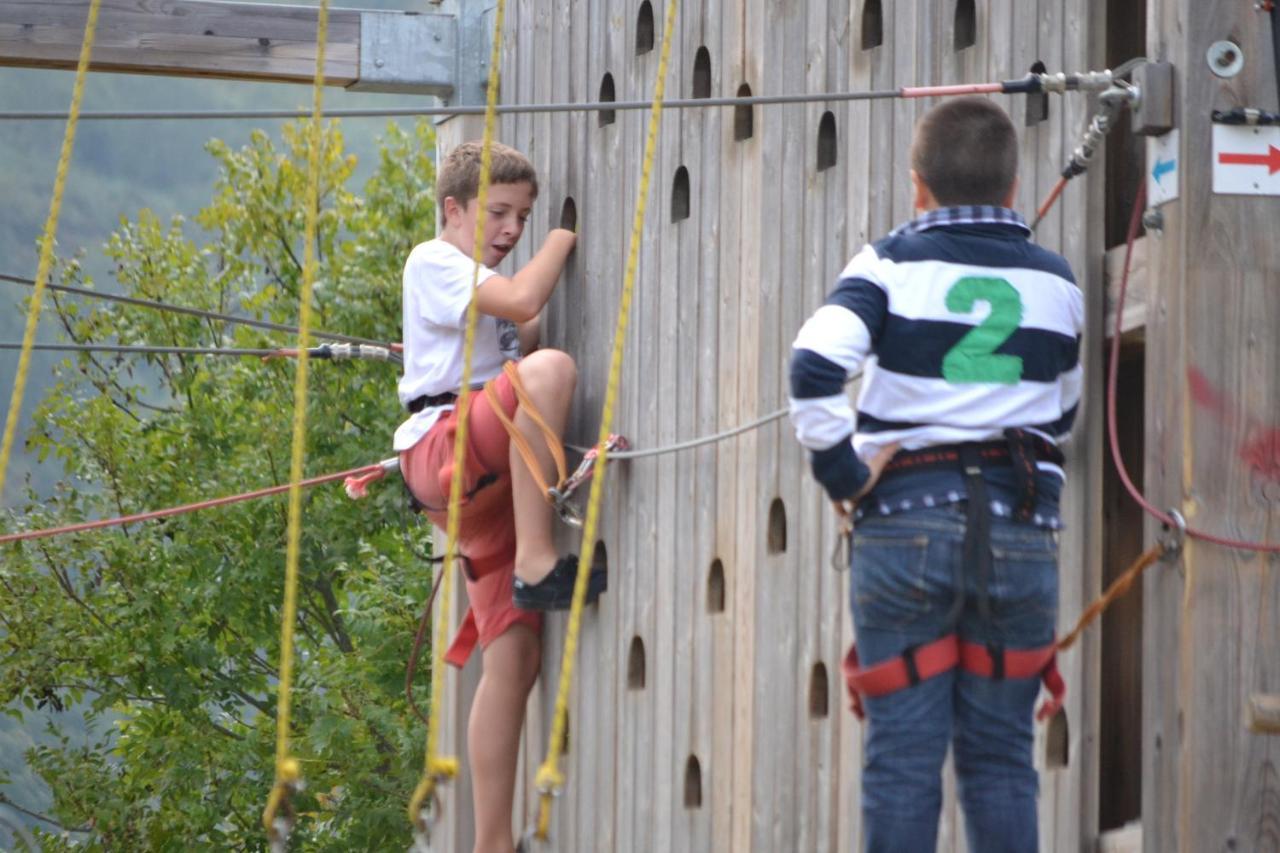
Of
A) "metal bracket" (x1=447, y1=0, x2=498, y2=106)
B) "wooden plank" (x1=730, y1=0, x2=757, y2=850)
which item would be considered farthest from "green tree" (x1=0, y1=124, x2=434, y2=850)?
"wooden plank" (x1=730, y1=0, x2=757, y2=850)

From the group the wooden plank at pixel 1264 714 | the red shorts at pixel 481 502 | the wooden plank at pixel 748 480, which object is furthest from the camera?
the red shorts at pixel 481 502

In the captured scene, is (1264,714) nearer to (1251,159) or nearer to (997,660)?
(997,660)

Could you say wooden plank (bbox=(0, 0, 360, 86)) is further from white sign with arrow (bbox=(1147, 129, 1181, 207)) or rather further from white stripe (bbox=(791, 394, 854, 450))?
Answer: white stripe (bbox=(791, 394, 854, 450))

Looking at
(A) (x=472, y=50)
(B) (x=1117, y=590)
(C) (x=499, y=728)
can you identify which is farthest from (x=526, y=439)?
(B) (x=1117, y=590)

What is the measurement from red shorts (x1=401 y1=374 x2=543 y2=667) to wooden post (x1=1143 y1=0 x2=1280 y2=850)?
2416 mm

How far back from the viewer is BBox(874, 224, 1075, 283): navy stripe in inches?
146

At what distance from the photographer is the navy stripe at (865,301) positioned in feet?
12.0

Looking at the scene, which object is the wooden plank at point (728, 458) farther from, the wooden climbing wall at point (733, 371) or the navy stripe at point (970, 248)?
the navy stripe at point (970, 248)

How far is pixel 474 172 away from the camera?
6203 mm

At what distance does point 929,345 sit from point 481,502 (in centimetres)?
272

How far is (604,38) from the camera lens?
6.56 metres

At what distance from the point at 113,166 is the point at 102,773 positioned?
85.9ft

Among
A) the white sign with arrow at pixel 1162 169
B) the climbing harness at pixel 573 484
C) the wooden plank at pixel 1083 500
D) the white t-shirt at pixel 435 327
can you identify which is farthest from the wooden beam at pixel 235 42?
the white sign with arrow at pixel 1162 169

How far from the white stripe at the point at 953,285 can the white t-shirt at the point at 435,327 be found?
2.47 meters
